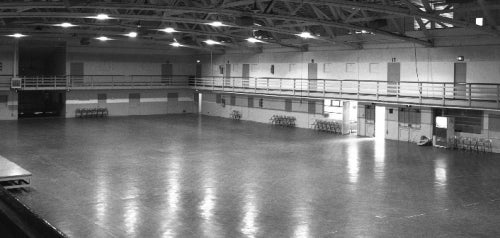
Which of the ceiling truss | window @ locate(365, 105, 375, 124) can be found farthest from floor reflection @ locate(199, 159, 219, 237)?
window @ locate(365, 105, 375, 124)

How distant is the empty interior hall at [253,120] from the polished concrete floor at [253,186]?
82 mm

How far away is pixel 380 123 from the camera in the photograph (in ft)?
103

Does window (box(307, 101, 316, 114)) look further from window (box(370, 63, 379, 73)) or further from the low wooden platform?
the low wooden platform

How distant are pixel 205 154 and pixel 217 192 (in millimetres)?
7955

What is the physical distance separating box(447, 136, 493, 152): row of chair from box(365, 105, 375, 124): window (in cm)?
548

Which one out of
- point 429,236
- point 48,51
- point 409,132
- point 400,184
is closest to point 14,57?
point 48,51

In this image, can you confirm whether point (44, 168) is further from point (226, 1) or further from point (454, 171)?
point (454, 171)

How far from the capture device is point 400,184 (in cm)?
1753

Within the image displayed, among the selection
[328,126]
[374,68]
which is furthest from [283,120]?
[374,68]

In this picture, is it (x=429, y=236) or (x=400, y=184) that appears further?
(x=400, y=184)

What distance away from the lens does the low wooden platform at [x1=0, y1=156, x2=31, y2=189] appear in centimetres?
1524

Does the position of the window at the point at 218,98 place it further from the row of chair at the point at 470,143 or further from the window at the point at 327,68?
the row of chair at the point at 470,143

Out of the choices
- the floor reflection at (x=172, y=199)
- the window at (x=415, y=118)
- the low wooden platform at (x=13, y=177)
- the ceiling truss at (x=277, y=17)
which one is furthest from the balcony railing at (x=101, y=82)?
the low wooden platform at (x=13, y=177)

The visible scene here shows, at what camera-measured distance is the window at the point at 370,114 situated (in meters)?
31.6
